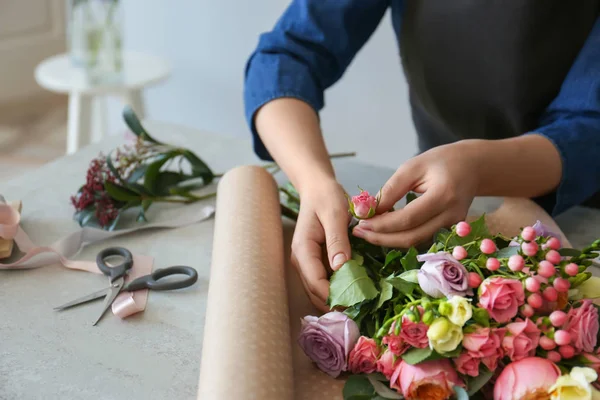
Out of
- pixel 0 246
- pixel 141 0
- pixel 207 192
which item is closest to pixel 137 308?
pixel 0 246

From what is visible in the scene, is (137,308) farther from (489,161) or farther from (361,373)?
(489,161)

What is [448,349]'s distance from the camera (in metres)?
0.44

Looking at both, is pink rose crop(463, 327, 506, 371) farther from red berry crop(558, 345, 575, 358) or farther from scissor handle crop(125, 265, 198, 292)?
scissor handle crop(125, 265, 198, 292)

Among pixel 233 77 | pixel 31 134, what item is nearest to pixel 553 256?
pixel 233 77

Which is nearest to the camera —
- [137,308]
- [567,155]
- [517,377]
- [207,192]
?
[517,377]

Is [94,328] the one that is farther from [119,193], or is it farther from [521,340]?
[521,340]

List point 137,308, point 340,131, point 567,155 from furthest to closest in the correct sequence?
point 340,131 → point 567,155 → point 137,308

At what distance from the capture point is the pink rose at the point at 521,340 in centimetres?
44

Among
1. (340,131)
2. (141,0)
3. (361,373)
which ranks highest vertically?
(361,373)

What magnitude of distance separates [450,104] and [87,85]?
1083 millimetres

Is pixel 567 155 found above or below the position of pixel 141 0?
above

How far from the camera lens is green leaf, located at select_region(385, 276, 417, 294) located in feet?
1.59

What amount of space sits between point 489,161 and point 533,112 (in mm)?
213

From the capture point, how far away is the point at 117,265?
2.23ft
